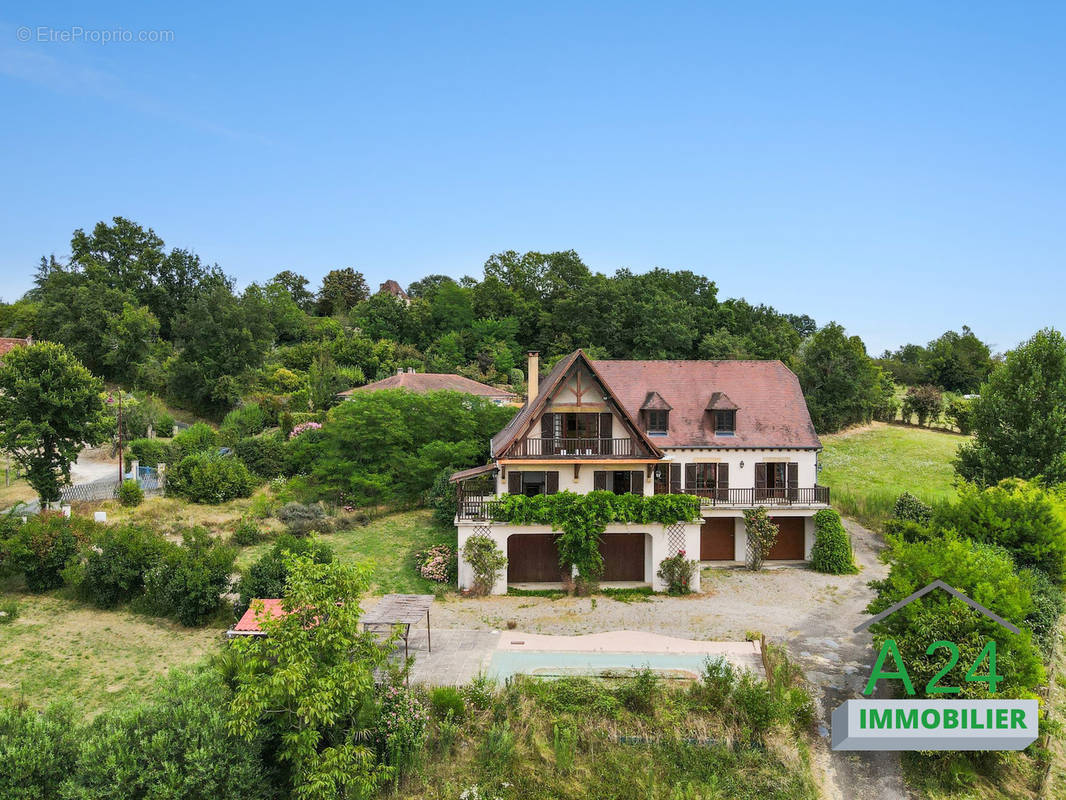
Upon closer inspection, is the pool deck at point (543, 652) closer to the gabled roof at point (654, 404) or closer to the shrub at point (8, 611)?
the gabled roof at point (654, 404)

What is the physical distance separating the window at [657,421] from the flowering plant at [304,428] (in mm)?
21254

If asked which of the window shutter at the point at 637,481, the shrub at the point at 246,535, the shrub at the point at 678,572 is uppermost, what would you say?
the window shutter at the point at 637,481

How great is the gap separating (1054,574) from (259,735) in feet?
72.5

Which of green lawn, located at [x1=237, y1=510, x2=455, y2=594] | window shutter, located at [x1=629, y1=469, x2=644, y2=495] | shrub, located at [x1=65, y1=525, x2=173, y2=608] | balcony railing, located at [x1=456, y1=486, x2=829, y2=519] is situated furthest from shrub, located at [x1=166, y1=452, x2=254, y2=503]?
balcony railing, located at [x1=456, y1=486, x2=829, y2=519]

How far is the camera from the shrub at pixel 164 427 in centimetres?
4600

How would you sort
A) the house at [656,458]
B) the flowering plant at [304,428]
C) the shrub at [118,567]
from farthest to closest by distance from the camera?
the flowering plant at [304,428] < the house at [656,458] < the shrub at [118,567]

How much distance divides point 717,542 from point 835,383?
27463 mm

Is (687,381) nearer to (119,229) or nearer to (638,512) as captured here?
(638,512)

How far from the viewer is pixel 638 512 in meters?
24.6

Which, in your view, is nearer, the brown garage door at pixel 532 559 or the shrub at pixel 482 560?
the shrub at pixel 482 560

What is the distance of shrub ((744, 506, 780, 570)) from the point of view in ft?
90.2

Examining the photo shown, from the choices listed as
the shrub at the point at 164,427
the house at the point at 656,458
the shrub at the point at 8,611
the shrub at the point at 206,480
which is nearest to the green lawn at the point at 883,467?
the house at the point at 656,458

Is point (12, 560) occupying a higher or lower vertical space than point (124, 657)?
higher

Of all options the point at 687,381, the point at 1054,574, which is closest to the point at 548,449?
the point at 687,381
